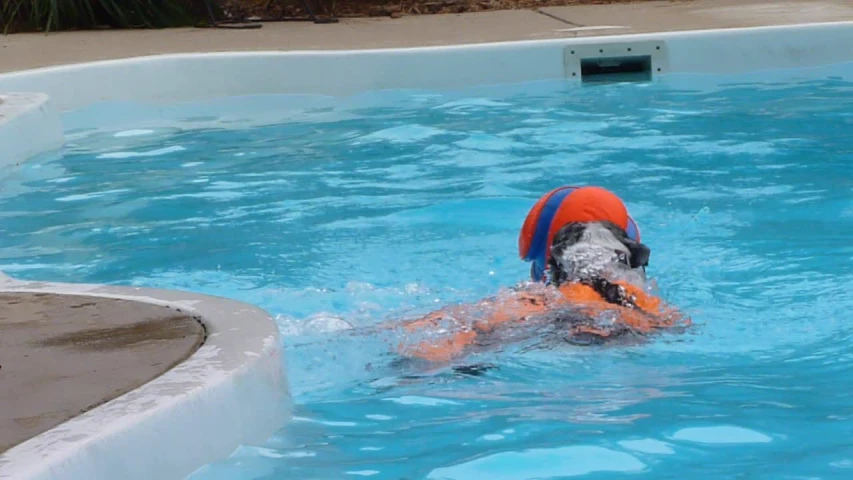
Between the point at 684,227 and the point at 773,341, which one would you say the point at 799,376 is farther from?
the point at 684,227

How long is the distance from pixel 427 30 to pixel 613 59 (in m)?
2.01

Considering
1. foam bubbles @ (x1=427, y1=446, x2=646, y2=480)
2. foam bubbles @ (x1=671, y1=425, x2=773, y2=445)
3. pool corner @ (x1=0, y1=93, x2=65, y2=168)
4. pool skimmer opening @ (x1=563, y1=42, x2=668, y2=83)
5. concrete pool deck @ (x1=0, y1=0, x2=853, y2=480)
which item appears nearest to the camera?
concrete pool deck @ (x1=0, y1=0, x2=853, y2=480)

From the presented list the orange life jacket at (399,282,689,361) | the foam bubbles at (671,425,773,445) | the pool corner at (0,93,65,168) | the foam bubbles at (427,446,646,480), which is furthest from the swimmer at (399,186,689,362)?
the pool corner at (0,93,65,168)

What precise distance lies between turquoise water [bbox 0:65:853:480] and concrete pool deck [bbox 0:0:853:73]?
926 mm

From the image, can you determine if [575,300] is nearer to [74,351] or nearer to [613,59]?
[74,351]

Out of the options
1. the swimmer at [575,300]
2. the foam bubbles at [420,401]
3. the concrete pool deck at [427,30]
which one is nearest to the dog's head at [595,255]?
the swimmer at [575,300]

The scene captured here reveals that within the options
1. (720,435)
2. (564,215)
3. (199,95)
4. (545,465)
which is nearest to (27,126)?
(199,95)

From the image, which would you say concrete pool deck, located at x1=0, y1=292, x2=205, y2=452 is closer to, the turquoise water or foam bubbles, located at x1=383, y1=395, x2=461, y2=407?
the turquoise water

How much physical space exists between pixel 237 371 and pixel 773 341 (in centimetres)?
189

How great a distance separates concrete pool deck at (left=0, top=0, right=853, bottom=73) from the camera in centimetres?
917

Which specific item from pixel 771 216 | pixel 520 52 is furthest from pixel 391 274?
pixel 520 52

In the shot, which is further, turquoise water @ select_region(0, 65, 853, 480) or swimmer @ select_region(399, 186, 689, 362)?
swimmer @ select_region(399, 186, 689, 362)

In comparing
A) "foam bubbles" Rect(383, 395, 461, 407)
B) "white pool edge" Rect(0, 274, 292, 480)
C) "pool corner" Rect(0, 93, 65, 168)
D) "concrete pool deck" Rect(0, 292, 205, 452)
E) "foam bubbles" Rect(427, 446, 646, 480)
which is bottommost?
"foam bubbles" Rect(383, 395, 461, 407)

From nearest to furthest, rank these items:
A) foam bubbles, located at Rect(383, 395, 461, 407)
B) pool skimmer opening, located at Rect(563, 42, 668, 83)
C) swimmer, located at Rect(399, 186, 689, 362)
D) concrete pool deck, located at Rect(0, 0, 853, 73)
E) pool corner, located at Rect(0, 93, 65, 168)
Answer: foam bubbles, located at Rect(383, 395, 461, 407)
swimmer, located at Rect(399, 186, 689, 362)
pool corner, located at Rect(0, 93, 65, 168)
pool skimmer opening, located at Rect(563, 42, 668, 83)
concrete pool deck, located at Rect(0, 0, 853, 73)
